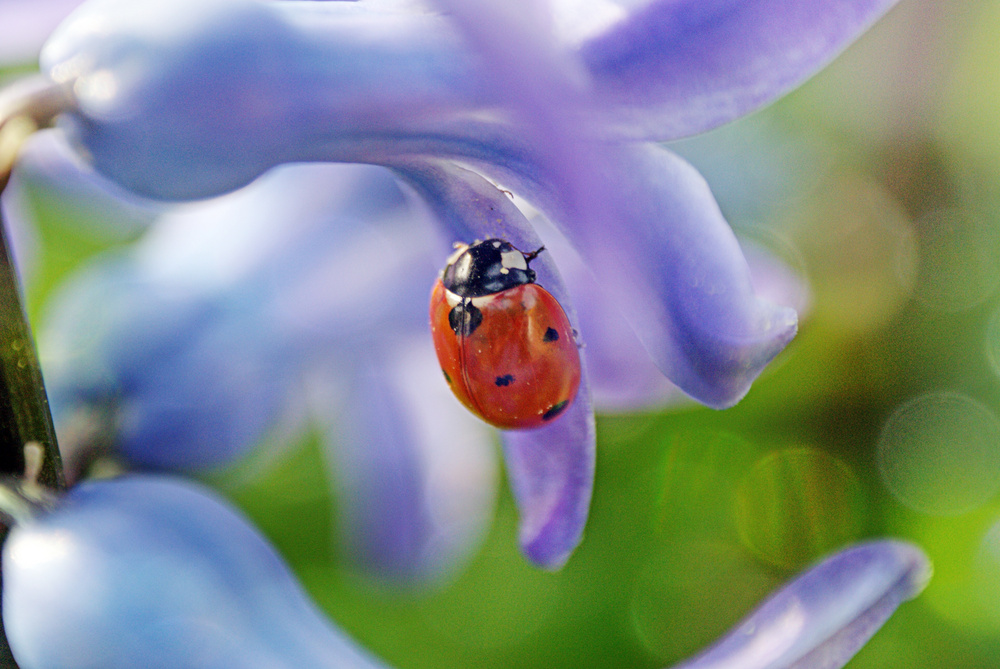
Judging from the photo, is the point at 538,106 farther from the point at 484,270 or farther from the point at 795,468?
the point at 795,468

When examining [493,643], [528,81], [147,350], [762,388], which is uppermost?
[528,81]

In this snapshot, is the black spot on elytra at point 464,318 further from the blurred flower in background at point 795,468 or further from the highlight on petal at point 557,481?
the blurred flower in background at point 795,468

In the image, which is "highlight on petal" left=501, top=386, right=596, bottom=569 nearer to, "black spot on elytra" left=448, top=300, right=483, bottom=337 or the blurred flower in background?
"black spot on elytra" left=448, top=300, right=483, bottom=337

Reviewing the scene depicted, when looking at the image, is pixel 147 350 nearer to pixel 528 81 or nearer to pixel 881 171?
pixel 528 81

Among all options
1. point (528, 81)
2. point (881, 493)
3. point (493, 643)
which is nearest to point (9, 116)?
point (528, 81)

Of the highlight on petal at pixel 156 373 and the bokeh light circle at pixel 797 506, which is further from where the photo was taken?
the bokeh light circle at pixel 797 506

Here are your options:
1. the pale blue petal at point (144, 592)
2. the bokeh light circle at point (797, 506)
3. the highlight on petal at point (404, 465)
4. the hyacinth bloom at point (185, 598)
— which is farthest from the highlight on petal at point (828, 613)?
the bokeh light circle at point (797, 506)

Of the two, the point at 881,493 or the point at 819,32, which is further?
the point at 881,493
